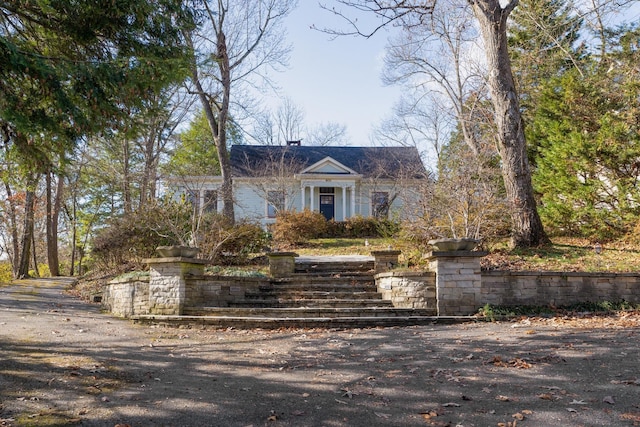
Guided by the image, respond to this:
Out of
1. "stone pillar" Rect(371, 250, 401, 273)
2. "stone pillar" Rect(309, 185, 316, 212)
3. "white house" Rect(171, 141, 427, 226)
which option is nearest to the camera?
"stone pillar" Rect(371, 250, 401, 273)

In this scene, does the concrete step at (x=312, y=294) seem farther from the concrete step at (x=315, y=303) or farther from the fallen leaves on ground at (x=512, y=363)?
the fallen leaves on ground at (x=512, y=363)

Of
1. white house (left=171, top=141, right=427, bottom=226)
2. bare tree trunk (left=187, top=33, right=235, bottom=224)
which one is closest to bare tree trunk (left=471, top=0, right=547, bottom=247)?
bare tree trunk (left=187, top=33, right=235, bottom=224)

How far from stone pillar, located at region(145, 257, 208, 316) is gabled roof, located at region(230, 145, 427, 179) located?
18.8 metres

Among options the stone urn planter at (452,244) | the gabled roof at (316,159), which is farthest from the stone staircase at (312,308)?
the gabled roof at (316,159)

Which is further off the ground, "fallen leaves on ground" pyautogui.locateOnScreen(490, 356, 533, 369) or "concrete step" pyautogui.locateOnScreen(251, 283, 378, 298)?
"concrete step" pyautogui.locateOnScreen(251, 283, 378, 298)

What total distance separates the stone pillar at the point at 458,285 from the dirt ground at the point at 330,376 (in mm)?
584

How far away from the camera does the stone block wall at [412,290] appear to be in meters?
7.84

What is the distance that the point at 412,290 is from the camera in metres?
7.99

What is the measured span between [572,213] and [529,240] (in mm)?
2323

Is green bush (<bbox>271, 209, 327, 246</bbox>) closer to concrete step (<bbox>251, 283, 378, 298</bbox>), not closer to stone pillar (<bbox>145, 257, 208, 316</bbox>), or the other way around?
concrete step (<bbox>251, 283, 378, 298</bbox>)

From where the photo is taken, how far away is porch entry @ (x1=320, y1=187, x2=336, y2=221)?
2917 cm

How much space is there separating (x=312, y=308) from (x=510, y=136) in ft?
21.0

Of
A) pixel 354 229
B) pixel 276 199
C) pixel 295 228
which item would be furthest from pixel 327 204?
pixel 295 228

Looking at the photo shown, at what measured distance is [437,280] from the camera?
7738mm
